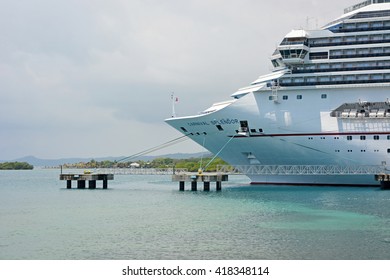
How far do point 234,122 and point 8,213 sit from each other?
19.4 m

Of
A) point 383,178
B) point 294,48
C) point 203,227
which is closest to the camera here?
point 203,227

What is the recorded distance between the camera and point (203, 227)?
91.8 feet

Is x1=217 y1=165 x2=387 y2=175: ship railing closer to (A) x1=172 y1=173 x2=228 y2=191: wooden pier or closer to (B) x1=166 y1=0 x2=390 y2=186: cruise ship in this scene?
(B) x1=166 y1=0 x2=390 y2=186: cruise ship

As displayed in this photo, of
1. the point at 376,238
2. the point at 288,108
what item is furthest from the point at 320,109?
the point at 376,238

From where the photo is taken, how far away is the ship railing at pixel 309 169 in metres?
46.7

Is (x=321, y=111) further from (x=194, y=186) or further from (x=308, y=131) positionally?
(x=194, y=186)

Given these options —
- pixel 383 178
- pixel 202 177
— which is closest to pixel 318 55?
pixel 383 178

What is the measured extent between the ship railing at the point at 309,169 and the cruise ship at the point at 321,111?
8cm

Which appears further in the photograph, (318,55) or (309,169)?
(318,55)

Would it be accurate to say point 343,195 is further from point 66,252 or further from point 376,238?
point 66,252

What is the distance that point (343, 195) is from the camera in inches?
1679

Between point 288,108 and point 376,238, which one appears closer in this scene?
point 376,238

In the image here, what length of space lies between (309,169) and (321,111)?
16.1 feet

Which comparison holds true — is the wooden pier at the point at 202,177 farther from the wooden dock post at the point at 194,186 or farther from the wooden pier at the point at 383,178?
the wooden pier at the point at 383,178
